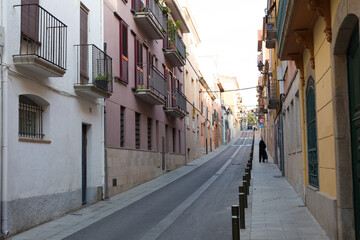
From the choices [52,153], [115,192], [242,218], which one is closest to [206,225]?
[242,218]

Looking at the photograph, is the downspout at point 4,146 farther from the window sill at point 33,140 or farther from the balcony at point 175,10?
the balcony at point 175,10

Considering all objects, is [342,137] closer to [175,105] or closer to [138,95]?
[138,95]

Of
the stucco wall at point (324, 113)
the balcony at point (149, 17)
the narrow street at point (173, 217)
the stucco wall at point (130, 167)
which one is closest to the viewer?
the stucco wall at point (324, 113)

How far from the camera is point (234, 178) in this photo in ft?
64.9

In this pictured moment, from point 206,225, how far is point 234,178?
416 inches

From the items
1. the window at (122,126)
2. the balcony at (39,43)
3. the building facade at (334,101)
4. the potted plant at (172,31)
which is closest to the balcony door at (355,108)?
the building facade at (334,101)

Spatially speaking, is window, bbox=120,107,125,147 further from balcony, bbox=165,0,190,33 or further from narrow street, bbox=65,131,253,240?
balcony, bbox=165,0,190,33

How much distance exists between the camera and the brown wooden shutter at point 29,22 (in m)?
9.80

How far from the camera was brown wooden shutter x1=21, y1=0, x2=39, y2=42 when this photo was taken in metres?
9.80

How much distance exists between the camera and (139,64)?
1931cm

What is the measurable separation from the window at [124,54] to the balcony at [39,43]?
229 inches

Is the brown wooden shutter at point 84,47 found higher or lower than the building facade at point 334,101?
higher

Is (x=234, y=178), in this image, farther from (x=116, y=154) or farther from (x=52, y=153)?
(x=52, y=153)

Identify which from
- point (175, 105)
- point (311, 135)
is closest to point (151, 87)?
point (175, 105)
